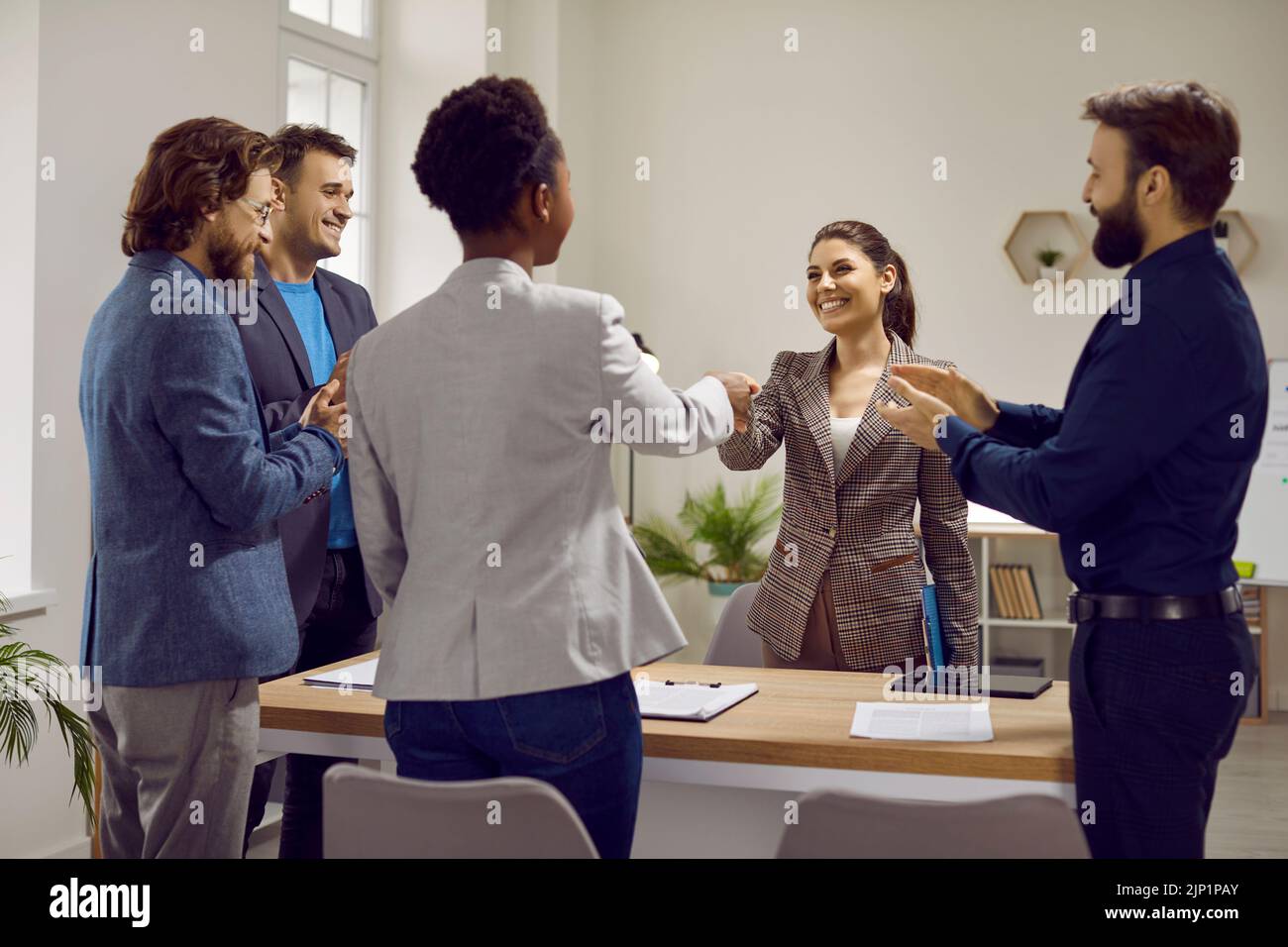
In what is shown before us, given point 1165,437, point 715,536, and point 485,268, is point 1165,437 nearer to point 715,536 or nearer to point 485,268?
point 485,268

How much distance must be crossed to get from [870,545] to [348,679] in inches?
43.9

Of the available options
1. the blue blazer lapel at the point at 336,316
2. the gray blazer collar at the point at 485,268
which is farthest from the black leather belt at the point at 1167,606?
the blue blazer lapel at the point at 336,316

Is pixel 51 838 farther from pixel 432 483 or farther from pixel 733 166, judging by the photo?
pixel 733 166

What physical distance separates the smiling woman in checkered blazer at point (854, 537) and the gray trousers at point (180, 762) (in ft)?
3.84

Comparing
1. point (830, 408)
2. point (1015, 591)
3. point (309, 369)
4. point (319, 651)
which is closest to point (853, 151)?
point (1015, 591)

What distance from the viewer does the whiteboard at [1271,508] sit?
5.30m

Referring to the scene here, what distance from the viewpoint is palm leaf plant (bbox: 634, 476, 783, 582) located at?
5719 mm

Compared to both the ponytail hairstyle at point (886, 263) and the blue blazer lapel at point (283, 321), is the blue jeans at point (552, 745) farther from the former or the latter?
the ponytail hairstyle at point (886, 263)

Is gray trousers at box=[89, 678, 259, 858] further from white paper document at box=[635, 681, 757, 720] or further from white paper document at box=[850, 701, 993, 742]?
white paper document at box=[850, 701, 993, 742]

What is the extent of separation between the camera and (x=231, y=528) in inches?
69.1

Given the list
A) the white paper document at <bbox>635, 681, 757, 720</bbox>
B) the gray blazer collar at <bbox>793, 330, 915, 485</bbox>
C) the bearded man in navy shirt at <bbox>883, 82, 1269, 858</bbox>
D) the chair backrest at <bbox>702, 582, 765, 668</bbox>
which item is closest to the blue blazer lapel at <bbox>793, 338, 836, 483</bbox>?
the gray blazer collar at <bbox>793, 330, 915, 485</bbox>

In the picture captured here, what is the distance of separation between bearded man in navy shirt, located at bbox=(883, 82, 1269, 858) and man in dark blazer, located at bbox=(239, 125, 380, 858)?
140cm

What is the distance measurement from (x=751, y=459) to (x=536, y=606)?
4.03 feet

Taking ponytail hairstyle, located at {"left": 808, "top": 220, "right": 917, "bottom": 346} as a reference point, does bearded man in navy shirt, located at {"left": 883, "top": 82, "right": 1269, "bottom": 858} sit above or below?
below
